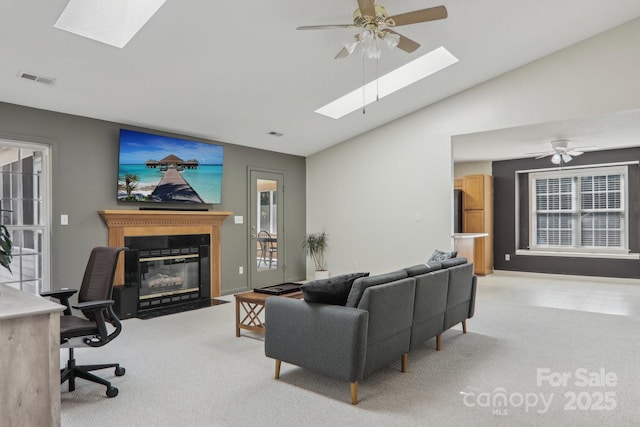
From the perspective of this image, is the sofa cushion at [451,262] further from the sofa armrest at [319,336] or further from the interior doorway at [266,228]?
the interior doorway at [266,228]

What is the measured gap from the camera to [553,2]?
409cm

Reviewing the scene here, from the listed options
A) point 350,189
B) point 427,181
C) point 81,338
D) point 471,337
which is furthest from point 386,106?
point 81,338

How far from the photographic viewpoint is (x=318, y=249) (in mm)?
7562

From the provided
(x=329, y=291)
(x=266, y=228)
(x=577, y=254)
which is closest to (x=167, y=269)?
(x=266, y=228)

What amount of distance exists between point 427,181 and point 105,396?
4897mm

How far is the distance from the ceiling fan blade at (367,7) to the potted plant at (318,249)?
488 cm

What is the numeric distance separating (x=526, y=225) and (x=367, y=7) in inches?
275

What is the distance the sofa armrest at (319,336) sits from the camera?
262cm

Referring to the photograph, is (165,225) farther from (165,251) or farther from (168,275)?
(168,275)

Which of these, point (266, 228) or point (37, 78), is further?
point (266, 228)

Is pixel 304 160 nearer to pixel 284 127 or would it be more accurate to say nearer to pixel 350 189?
pixel 350 189

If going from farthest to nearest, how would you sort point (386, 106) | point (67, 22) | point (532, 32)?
point (386, 106), point (532, 32), point (67, 22)

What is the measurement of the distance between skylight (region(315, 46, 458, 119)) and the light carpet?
3.03 metres

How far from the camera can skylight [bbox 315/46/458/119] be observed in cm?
512
